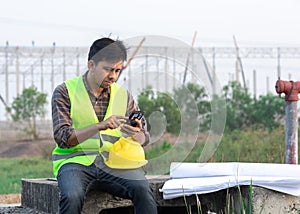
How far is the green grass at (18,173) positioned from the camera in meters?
7.64

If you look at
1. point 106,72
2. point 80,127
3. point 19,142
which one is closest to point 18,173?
point 80,127

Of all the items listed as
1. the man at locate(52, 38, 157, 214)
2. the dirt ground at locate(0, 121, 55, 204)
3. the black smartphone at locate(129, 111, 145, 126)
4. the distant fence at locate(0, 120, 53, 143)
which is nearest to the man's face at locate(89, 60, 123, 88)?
the man at locate(52, 38, 157, 214)

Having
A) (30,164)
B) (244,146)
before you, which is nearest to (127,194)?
(244,146)

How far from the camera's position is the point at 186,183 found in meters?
3.62

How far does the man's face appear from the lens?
3.38 meters

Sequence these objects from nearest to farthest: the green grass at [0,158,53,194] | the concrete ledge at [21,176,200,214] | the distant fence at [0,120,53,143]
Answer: the concrete ledge at [21,176,200,214], the green grass at [0,158,53,194], the distant fence at [0,120,53,143]

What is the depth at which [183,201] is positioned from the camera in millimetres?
3727

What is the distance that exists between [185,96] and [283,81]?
38.6 inches

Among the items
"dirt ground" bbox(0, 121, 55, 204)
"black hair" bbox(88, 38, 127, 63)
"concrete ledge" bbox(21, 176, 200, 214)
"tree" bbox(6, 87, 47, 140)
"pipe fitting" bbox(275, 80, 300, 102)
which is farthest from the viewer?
"tree" bbox(6, 87, 47, 140)

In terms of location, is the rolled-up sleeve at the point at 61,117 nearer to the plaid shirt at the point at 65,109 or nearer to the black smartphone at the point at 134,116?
the plaid shirt at the point at 65,109

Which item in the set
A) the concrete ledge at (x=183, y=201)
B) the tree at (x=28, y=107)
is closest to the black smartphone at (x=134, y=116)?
the concrete ledge at (x=183, y=201)

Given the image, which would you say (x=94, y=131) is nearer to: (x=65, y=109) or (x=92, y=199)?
(x=65, y=109)

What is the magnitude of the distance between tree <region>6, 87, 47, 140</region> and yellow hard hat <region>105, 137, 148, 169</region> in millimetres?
18398

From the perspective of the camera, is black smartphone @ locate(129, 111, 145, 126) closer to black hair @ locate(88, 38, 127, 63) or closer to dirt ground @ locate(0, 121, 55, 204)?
black hair @ locate(88, 38, 127, 63)
